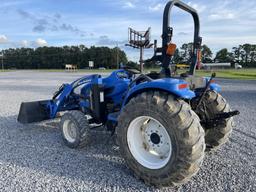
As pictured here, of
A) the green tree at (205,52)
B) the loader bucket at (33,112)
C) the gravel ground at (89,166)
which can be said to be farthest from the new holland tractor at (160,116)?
the loader bucket at (33,112)

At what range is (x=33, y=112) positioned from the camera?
6441mm

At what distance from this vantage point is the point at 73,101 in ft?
19.8

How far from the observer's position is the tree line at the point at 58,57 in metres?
87.8

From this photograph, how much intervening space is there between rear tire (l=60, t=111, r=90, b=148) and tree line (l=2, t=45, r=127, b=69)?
80194 millimetres

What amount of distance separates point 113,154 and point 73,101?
1761 mm

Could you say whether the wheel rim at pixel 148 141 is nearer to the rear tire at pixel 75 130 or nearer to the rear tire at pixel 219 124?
the rear tire at pixel 219 124

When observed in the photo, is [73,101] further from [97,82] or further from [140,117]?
[140,117]

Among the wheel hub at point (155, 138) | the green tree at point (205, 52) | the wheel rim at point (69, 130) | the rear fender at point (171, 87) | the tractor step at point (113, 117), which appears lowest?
the wheel rim at point (69, 130)

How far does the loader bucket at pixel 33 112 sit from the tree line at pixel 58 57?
259 feet

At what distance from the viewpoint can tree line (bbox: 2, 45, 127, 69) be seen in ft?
288

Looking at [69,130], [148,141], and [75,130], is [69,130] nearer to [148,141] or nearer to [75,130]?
[75,130]

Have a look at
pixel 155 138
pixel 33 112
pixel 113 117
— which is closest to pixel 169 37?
pixel 155 138

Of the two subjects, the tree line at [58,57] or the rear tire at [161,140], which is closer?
the rear tire at [161,140]

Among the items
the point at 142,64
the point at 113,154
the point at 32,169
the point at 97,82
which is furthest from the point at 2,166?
the point at 142,64
